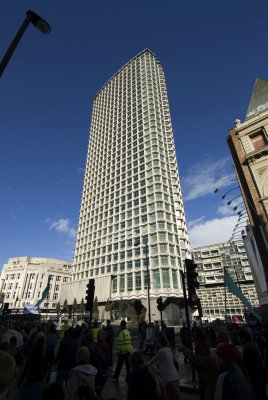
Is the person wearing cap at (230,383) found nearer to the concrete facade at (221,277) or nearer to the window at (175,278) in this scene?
the window at (175,278)

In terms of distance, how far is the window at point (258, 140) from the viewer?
21.9m

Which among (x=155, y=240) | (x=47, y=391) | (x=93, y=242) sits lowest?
(x=47, y=391)

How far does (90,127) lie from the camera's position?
9744cm

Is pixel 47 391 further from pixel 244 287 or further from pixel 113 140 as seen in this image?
pixel 244 287

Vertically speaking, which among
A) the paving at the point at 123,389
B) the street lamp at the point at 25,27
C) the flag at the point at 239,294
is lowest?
the paving at the point at 123,389

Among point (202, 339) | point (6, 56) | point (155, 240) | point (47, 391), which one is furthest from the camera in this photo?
point (155, 240)

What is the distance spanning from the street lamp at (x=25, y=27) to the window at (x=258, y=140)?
20882 mm

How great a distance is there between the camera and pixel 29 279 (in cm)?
11125

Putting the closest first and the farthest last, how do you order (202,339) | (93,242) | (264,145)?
(202,339) < (264,145) < (93,242)

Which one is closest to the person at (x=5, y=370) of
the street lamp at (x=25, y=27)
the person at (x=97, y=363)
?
the person at (x=97, y=363)

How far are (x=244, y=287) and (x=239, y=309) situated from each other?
27.5 feet

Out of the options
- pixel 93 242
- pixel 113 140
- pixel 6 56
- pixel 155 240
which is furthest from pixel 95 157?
pixel 6 56

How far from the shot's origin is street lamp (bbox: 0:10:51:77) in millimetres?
5310

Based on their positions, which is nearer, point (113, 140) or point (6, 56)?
point (6, 56)
